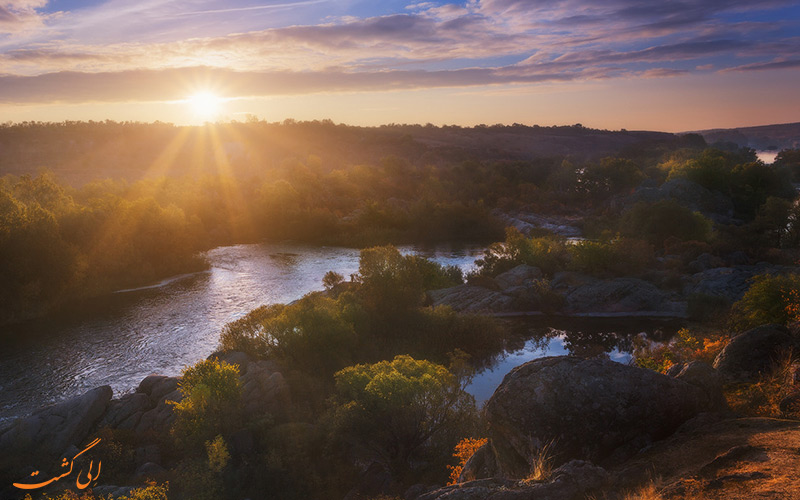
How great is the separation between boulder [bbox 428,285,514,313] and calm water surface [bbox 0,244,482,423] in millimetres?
13647

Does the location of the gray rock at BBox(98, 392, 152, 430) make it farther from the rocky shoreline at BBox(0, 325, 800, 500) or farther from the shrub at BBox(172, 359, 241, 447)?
the rocky shoreline at BBox(0, 325, 800, 500)

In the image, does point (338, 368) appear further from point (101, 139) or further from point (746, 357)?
point (101, 139)

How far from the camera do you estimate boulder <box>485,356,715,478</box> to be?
435 inches

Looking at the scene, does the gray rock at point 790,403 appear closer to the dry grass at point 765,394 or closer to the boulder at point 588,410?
the dry grass at point 765,394

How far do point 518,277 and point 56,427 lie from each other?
39.4 meters

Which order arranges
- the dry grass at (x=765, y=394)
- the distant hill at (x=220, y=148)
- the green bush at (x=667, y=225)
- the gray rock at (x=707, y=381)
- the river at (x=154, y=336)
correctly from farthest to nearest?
1. the distant hill at (x=220, y=148)
2. the green bush at (x=667, y=225)
3. the river at (x=154, y=336)
4. the gray rock at (x=707, y=381)
5. the dry grass at (x=765, y=394)

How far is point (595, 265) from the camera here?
167 feet

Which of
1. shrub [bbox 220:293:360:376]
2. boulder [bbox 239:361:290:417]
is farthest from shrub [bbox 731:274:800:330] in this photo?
boulder [bbox 239:361:290:417]

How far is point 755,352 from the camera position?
14961mm

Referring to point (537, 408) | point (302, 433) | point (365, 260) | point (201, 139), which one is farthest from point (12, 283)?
point (201, 139)

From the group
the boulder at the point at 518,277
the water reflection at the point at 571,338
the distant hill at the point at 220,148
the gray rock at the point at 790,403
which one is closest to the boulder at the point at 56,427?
the water reflection at the point at 571,338

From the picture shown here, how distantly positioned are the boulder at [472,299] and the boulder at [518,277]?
2.76 metres

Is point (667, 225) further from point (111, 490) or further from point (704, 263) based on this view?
point (111, 490)

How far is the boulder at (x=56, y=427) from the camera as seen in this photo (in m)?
23.4
